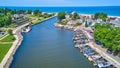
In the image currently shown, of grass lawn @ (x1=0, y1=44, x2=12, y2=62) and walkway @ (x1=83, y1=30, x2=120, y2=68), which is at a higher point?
walkway @ (x1=83, y1=30, x2=120, y2=68)

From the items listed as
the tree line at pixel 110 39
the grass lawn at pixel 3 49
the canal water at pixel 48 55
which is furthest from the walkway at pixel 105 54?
the grass lawn at pixel 3 49

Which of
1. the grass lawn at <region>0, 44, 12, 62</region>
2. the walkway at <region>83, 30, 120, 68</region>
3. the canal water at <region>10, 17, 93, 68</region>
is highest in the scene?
the walkway at <region>83, 30, 120, 68</region>

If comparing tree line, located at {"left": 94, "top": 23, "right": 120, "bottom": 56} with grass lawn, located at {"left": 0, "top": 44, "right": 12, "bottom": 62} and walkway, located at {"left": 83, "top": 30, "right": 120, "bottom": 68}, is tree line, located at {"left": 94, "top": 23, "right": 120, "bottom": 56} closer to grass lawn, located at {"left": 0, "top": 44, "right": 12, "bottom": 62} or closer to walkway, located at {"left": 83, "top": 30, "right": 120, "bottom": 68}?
walkway, located at {"left": 83, "top": 30, "right": 120, "bottom": 68}

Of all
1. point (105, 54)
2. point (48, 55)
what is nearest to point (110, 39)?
point (105, 54)

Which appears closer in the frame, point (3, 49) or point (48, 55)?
point (48, 55)

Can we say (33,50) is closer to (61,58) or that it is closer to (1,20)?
(61,58)

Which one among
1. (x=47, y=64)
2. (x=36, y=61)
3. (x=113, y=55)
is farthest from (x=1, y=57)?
(x=113, y=55)

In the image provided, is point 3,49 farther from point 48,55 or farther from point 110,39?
point 110,39

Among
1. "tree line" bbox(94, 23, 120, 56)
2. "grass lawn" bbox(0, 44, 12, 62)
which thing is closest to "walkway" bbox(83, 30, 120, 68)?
"tree line" bbox(94, 23, 120, 56)

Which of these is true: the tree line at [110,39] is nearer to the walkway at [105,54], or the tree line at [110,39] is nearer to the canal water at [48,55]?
the walkway at [105,54]

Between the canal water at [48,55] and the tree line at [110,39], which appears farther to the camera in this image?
the tree line at [110,39]

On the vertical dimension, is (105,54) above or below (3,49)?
above

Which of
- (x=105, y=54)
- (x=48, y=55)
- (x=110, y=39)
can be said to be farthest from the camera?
(x=48, y=55)
